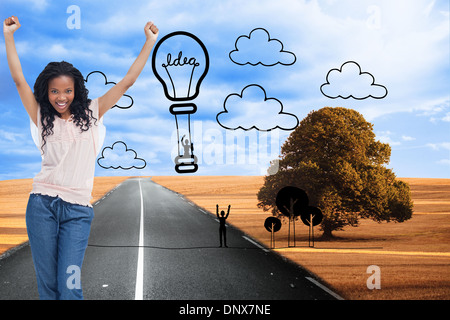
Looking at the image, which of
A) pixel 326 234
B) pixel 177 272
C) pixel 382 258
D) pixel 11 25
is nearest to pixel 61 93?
pixel 11 25

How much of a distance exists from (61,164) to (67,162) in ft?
0.18

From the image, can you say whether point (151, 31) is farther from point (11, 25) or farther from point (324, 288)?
point (324, 288)

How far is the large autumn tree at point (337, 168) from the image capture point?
13.3 metres

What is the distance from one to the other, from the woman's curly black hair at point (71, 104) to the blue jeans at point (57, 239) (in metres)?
0.64

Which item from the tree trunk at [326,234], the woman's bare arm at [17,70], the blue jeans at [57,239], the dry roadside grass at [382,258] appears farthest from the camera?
the tree trunk at [326,234]

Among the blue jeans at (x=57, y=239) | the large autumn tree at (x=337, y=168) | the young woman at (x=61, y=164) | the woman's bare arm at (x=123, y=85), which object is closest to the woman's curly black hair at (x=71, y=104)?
the young woman at (x=61, y=164)

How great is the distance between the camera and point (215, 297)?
743 centimetres

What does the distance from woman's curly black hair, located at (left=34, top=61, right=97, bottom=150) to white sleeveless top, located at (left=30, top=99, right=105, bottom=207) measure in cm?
5

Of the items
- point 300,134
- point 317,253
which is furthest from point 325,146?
point 317,253

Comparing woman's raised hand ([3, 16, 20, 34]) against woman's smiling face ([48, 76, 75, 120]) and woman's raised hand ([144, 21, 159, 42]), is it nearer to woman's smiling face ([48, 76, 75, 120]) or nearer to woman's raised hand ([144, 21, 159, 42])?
woman's smiling face ([48, 76, 75, 120])

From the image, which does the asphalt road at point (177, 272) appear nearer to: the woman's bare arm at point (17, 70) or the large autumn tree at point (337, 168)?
the large autumn tree at point (337, 168)

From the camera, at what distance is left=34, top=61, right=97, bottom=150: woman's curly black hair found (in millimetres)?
3831

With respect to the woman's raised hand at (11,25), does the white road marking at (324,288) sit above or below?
below

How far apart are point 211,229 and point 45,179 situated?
1473 centimetres
